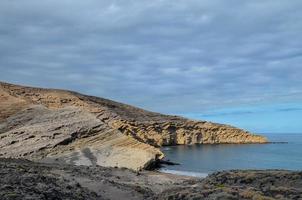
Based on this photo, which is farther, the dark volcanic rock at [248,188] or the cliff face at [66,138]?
the cliff face at [66,138]

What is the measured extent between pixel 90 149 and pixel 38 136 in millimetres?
4802

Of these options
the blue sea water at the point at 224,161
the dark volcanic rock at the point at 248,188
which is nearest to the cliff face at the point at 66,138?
the blue sea water at the point at 224,161

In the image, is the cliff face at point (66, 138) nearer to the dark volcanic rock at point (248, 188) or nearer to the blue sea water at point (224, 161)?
the blue sea water at point (224, 161)

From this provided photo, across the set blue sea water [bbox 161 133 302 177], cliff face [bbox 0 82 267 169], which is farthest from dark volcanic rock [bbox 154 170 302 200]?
blue sea water [bbox 161 133 302 177]

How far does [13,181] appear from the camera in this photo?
15078 mm

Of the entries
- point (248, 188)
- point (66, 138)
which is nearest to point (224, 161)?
point (66, 138)

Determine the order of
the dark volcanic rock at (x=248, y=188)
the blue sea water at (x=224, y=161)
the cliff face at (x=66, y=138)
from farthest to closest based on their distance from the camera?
the blue sea water at (x=224, y=161) → the cliff face at (x=66, y=138) → the dark volcanic rock at (x=248, y=188)

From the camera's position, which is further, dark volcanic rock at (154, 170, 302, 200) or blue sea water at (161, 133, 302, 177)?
blue sea water at (161, 133, 302, 177)

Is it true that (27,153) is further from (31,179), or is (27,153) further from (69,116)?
(31,179)

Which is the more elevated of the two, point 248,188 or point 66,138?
point 66,138

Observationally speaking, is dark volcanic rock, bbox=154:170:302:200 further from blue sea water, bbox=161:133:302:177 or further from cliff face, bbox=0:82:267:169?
blue sea water, bbox=161:133:302:177

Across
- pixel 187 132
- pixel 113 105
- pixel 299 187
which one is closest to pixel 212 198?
pixel 299 187

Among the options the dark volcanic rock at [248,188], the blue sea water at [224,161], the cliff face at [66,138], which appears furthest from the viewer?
the blue sea water at [224,161]

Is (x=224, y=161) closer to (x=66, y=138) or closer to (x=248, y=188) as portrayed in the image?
(x=66, y=138)
